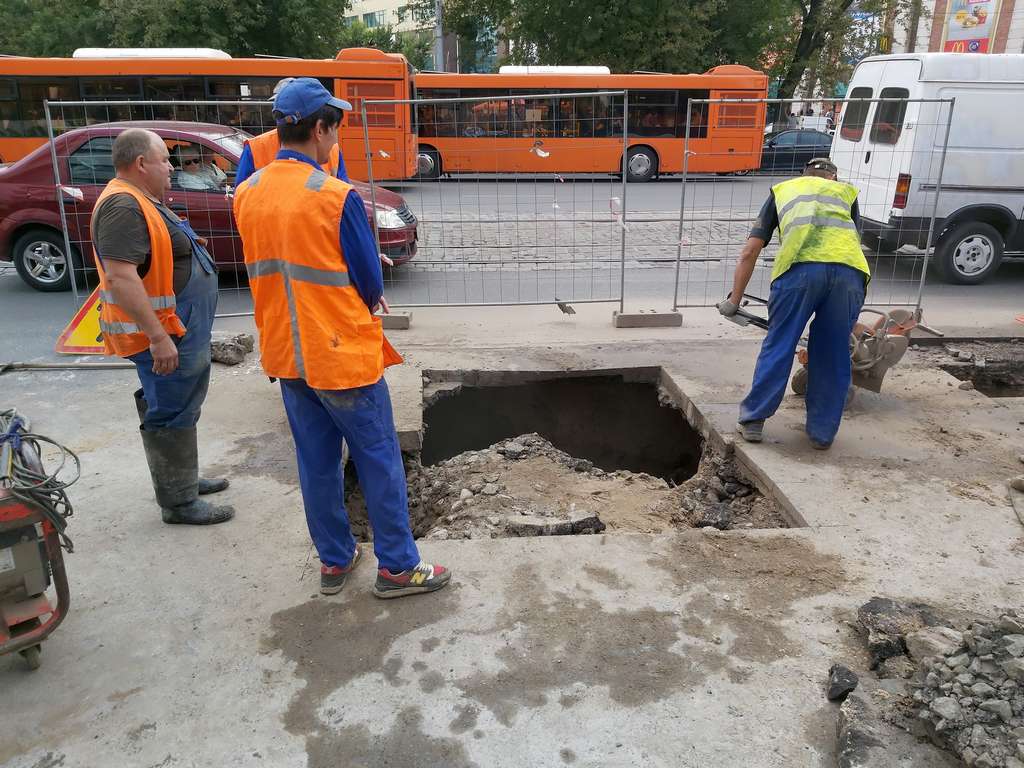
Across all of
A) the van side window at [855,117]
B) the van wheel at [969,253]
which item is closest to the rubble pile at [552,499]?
the van wheel at [969,253]

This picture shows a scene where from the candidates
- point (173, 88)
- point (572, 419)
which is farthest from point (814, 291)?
point (173, 88)

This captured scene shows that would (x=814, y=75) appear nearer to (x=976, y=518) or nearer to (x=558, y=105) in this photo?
(x=558, y=105)

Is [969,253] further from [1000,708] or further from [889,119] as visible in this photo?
[1000,708]

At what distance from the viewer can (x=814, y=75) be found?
2916 cm

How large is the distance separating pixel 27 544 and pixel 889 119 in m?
9.87

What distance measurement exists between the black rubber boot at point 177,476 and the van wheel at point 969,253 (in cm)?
916

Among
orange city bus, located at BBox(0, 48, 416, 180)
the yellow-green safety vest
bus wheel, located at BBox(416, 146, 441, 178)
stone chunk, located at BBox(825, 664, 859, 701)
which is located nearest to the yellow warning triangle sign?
bus wheel, located at BBox(416, 146, 441, 178)

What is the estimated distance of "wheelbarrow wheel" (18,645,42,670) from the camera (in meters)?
2.84

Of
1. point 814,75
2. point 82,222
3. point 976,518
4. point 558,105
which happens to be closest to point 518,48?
point 814,75

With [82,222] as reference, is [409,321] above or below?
→ below

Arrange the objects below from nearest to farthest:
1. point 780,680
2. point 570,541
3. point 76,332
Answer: point 780,680 < point 570,541 < point 76,332

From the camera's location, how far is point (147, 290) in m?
3.53

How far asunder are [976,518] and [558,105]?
12.7 metres

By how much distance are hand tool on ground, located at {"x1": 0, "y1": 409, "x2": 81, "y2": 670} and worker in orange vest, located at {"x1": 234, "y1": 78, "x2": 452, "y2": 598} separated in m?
0.87
